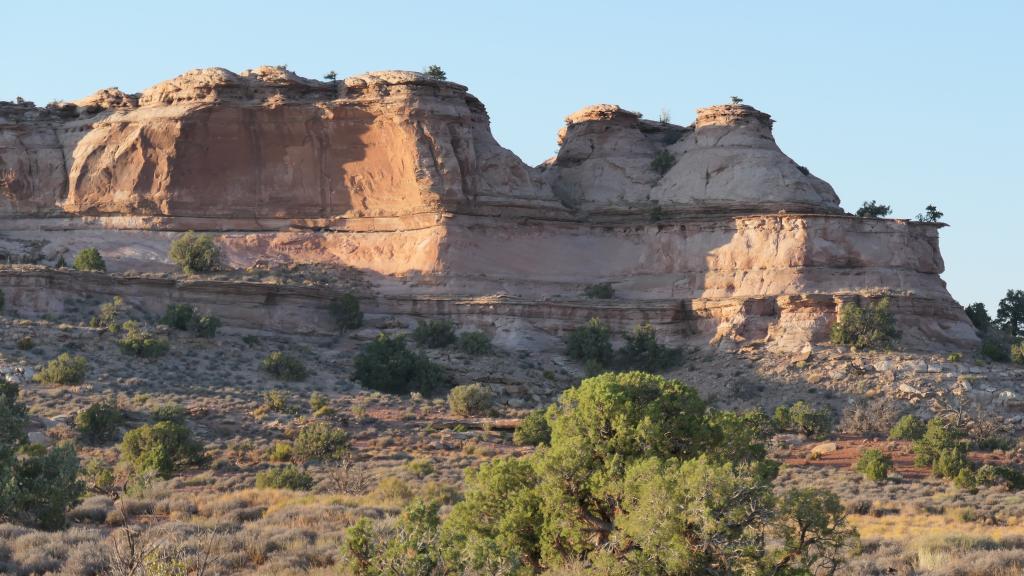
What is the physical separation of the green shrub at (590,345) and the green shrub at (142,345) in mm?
15214

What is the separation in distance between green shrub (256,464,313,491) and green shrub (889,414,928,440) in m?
20.1

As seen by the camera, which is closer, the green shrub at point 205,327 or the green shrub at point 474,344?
the green shrub at point 205,327

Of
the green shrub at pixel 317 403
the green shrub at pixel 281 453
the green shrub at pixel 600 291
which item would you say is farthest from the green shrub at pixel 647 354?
the green shrub at pixel 281 453

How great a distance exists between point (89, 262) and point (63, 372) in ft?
45.3

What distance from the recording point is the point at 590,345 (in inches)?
2140

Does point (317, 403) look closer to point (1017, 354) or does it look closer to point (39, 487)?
point (39, 487)

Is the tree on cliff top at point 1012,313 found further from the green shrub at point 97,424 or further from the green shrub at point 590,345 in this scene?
the green shrub at point 97,424

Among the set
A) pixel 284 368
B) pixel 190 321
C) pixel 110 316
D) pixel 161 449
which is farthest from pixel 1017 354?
pixel 161 449

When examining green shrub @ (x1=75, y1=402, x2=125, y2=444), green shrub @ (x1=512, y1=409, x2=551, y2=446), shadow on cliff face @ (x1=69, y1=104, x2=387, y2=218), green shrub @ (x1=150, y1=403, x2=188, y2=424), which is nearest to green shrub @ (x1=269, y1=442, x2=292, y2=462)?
green shrub @ (x1=150, y1=403, x2=188, y2=424)

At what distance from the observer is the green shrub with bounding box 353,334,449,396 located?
1930 inches

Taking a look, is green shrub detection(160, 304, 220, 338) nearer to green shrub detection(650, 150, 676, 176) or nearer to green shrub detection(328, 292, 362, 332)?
green shrub detection(328, 292, 362, 332)

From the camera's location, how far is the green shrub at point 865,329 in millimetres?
51875

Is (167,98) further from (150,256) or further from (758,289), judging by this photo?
(758,289)

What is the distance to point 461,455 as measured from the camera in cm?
3869
